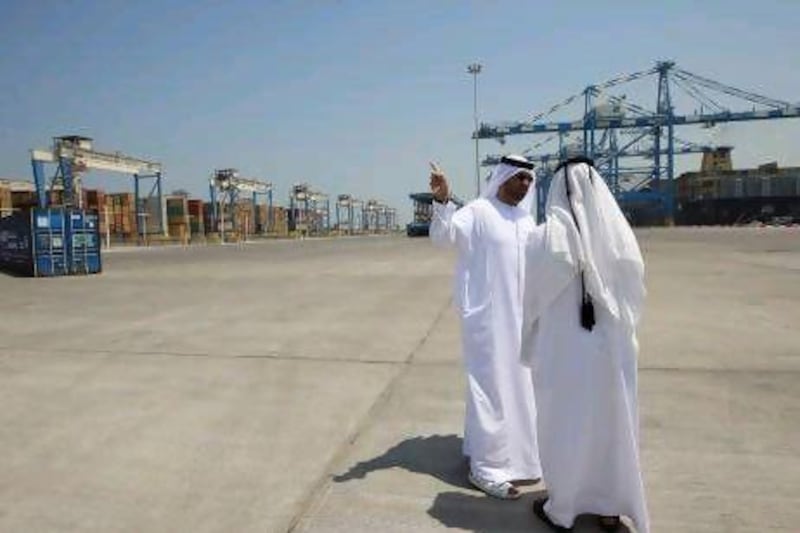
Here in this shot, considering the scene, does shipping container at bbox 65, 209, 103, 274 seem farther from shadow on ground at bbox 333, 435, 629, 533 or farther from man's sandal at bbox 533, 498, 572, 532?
man's sandal at bbox 533, 498, 572, 532

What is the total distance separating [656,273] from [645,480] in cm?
1486

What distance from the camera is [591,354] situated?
3.19m

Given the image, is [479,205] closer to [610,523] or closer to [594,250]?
[594,250]

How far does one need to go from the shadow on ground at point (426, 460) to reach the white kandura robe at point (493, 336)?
0.25 meters

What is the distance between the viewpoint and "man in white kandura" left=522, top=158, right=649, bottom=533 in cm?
318

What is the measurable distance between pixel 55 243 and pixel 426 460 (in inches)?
802

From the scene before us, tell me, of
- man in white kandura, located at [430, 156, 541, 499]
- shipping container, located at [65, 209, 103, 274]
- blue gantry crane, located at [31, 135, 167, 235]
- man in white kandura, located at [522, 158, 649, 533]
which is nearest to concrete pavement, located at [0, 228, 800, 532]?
man in white kandura, located at [430, 156, 541, 499]

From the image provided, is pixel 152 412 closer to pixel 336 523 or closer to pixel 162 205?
pixel 336 523

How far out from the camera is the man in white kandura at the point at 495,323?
383 cm

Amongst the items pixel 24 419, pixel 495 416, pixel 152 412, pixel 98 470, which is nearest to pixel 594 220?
pixel 495 416

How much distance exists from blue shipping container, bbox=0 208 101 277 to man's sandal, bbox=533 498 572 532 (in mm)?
21106

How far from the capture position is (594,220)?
10.6ft

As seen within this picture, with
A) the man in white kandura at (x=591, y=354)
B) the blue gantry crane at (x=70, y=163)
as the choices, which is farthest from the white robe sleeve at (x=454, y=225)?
the blue gantry crane at (x=70, y=163)

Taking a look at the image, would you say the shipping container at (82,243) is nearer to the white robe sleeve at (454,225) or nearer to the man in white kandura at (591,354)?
the white robe sleeve at (454,225)
